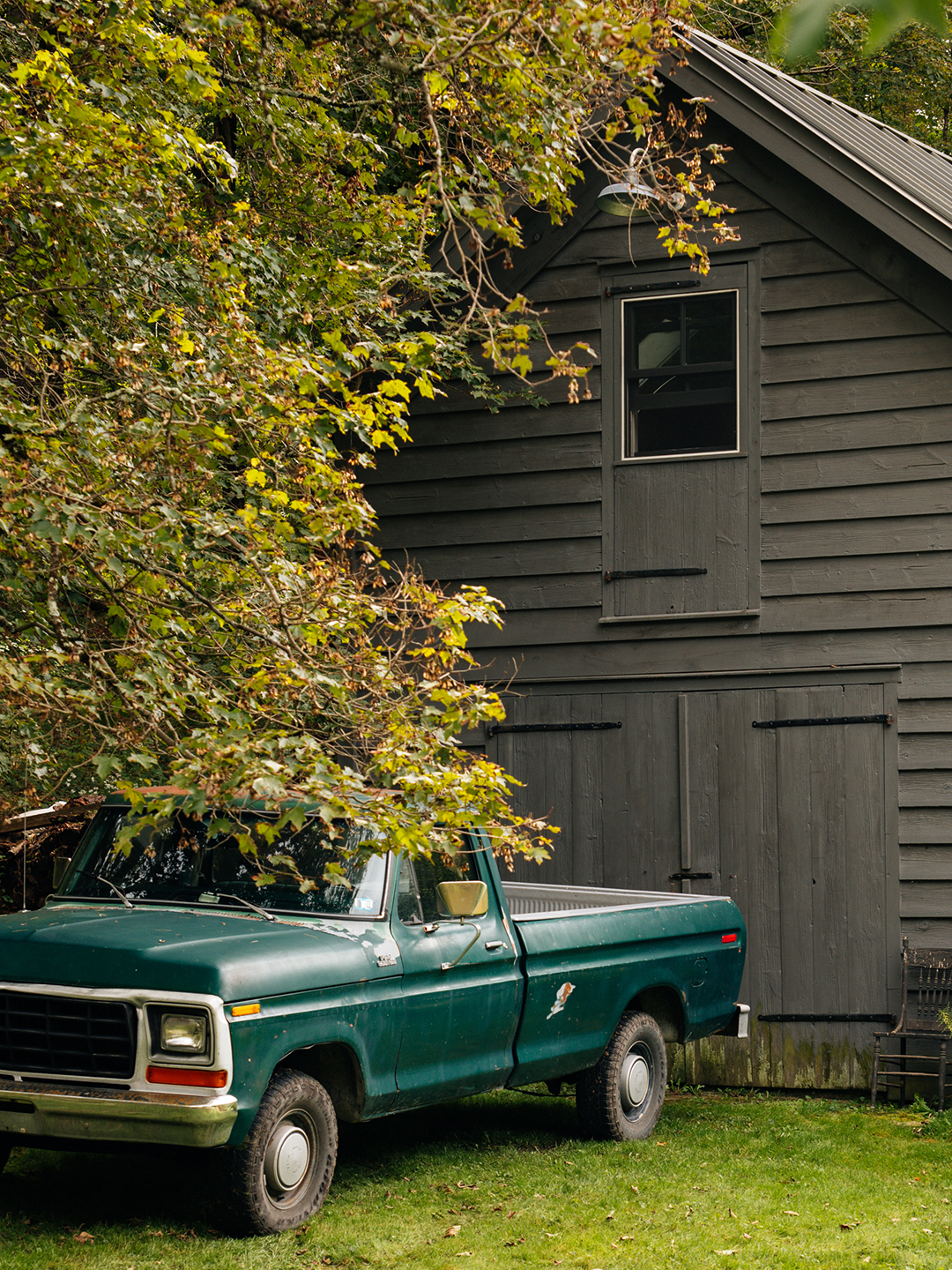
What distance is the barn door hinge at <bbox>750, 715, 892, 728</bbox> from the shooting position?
938 cm

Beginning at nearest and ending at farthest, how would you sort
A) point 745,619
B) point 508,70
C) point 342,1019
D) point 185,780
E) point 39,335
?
1. point 185,780
2. point 342,1019
3. point 508,70
4. point 39,335
5. point 745,619

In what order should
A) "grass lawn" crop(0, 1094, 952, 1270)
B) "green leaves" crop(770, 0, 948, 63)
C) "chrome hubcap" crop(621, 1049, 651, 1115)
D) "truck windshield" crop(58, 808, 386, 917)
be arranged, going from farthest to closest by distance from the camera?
"chrome hubcap" crop(621, 1049, 651, 1115) < "truck windshield" crop(58, 808, 386, 917) < "grass lawn" crop(0, 1094, 952, 1270) < "green leaves" crop(770, 0, 948, 63)

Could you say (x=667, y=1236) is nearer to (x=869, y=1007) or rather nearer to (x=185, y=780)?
(x=185, y=780)

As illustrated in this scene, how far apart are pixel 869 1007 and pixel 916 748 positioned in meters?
1.78

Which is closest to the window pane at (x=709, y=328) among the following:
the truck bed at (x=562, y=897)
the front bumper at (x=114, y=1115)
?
the truck bed at (x=562, y=897)

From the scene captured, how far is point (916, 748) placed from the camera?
30.5 feet

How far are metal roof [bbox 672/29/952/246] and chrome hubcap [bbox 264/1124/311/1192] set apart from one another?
7032 millimetres

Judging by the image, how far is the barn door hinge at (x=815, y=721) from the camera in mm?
9383

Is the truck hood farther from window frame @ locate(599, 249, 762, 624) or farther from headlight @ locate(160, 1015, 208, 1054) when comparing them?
window frame @ locate(599, 249, 762, 624)

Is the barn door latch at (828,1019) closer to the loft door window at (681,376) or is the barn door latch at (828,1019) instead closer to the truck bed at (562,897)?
the truck bed at (562,897)

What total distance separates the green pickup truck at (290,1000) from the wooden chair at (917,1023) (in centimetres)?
184

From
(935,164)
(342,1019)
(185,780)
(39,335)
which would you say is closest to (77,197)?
(39,335)

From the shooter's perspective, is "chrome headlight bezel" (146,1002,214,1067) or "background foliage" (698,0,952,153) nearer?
"chrome headlight bezel" (146,1002,214,1067)

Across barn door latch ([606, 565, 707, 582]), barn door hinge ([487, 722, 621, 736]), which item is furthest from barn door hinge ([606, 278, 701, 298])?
barn door hinge ([487, 722, 621, 736])
